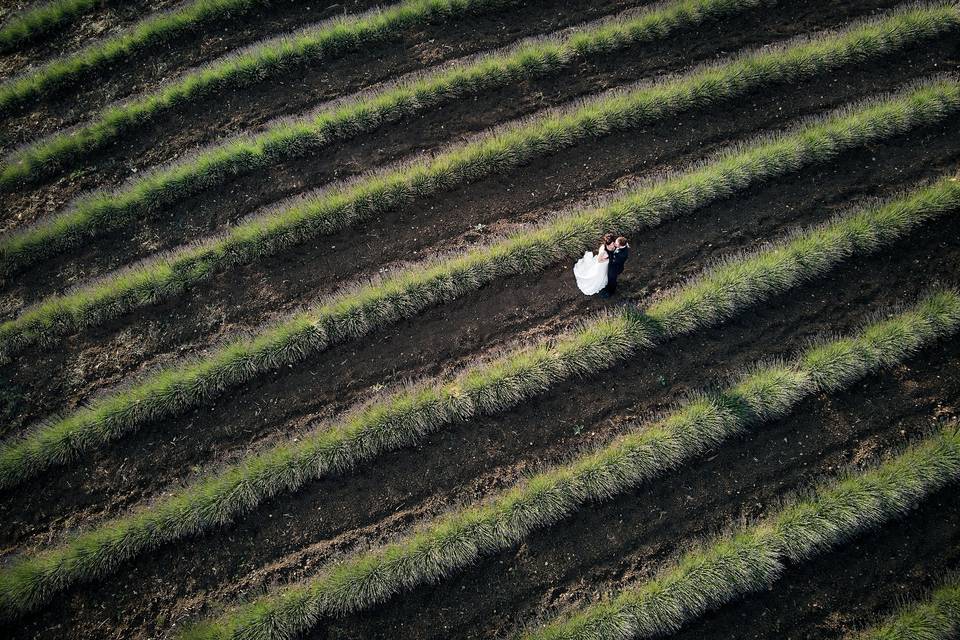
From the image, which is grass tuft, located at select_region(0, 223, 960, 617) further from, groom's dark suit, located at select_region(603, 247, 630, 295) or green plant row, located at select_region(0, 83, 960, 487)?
green plant row, located at select_region(0, 83, 960, 487)

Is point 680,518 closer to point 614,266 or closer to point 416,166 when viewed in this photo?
point 614,266

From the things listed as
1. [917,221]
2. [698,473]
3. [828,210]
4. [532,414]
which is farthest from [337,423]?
[917,221]

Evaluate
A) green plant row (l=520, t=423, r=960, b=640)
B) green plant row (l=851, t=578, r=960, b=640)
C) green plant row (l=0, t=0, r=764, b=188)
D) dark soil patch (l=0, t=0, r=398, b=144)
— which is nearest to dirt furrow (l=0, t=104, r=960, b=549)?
green plant row (l=520, t=423, r=960, b=640)

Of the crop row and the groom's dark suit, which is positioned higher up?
the groom's dark suit

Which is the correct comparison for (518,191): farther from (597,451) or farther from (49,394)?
(49,394)

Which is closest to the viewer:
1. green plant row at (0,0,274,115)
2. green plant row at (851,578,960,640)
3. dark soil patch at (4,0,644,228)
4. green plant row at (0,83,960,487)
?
green plant row at (851,578,960,640)

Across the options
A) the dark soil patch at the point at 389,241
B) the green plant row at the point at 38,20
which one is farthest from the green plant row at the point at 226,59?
the dark soil patch at the point at 389,241

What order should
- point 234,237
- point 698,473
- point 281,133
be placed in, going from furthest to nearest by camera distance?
point 281,133, point 234,237, point 698,473

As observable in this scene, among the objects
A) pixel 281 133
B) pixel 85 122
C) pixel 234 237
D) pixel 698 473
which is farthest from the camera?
pixel 85 122
